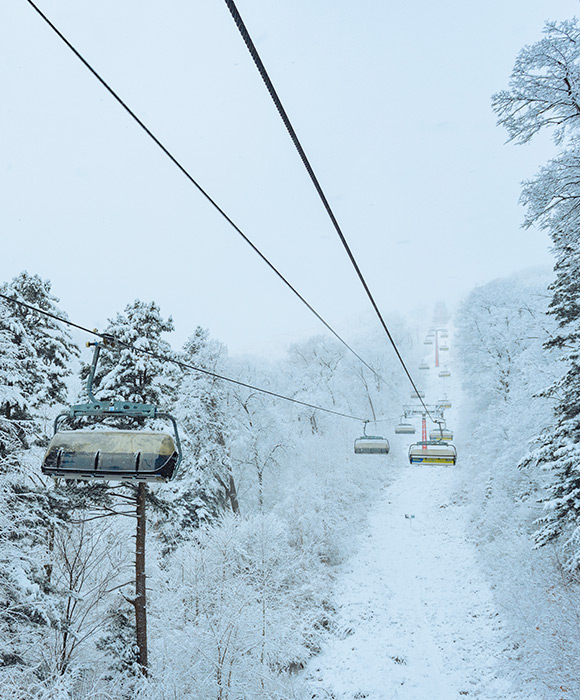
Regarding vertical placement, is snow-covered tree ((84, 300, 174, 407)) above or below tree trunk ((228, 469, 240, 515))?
above

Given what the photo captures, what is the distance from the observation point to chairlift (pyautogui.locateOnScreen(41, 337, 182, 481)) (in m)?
5.34

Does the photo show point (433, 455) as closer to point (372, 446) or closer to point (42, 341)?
point (372, 446)

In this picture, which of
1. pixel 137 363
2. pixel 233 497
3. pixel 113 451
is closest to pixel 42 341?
pixel 137 363

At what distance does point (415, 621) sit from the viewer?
53.0ft

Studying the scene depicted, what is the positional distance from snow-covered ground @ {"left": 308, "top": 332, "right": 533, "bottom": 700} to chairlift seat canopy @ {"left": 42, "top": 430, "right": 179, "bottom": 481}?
39.2 ft

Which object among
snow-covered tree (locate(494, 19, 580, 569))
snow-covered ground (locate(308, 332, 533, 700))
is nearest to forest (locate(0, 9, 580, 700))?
snow-covered tree (locate(494, 19, 580, 569))

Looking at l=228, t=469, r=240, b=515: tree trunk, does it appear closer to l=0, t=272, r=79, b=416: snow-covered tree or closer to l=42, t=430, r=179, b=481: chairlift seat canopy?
l=0, t=272, r=79, b=416: snow-covered tree

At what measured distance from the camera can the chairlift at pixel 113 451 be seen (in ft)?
17.5

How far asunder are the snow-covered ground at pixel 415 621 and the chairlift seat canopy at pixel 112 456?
11963mm

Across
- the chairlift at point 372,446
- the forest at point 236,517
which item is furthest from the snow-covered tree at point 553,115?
the chairlift at point 372,446

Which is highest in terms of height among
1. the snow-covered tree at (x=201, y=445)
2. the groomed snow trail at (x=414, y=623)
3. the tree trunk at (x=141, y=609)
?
the snow-covered tree at (x=201, y=445)

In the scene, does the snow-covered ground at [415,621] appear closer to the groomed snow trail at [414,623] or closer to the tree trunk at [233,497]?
the groomed snow trail at [414,623]

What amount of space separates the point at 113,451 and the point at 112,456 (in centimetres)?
6

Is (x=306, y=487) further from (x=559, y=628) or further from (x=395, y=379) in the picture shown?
(x=395, y=379)
